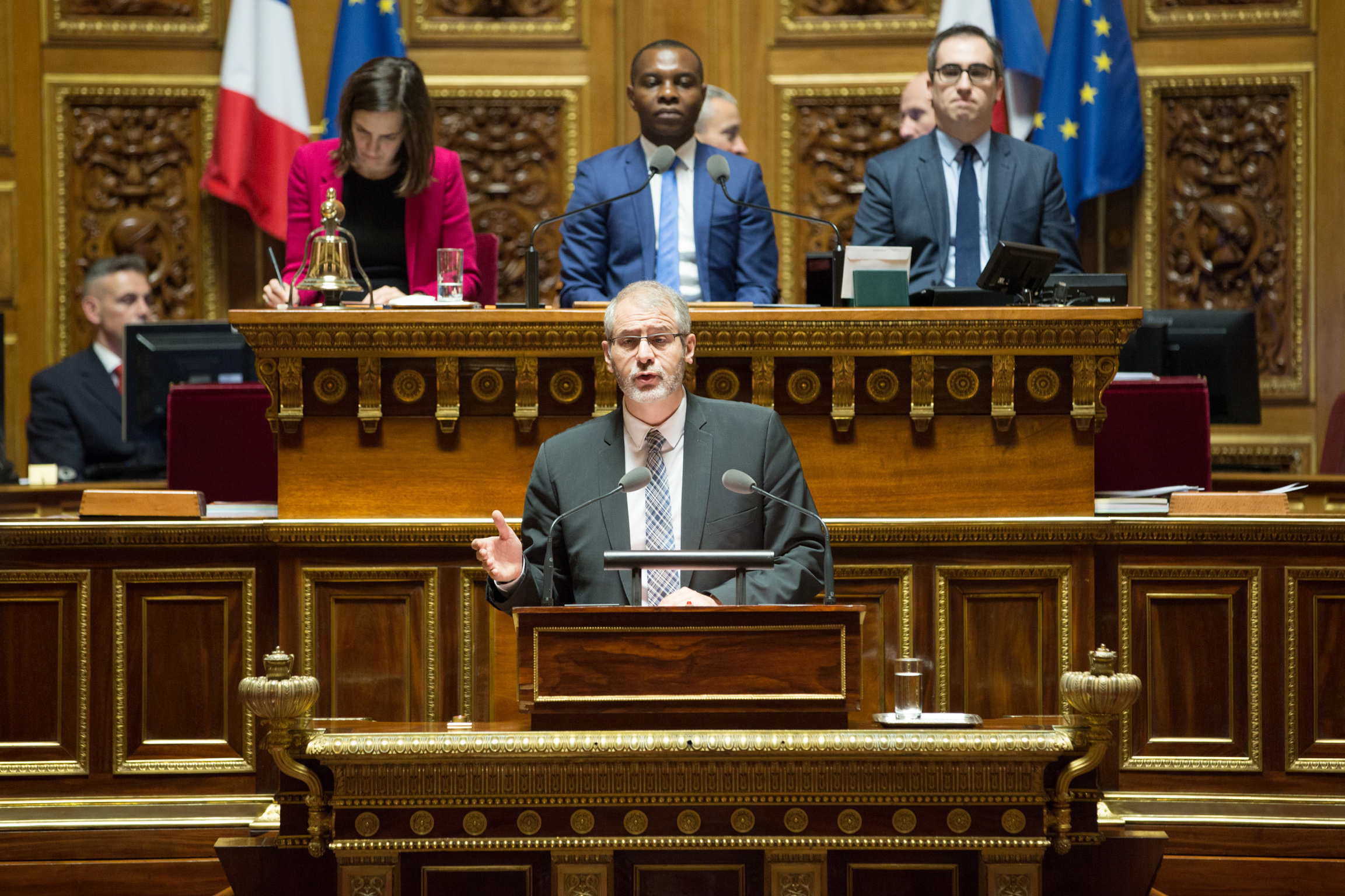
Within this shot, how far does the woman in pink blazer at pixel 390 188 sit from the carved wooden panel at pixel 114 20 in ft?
8.51

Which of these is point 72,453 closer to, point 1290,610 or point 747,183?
point 747,183

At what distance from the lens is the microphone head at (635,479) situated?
3.08 m

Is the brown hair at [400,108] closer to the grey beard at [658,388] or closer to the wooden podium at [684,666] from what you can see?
the grey beard at [658,388]

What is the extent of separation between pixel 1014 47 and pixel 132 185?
4132 millimetres

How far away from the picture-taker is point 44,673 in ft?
13.4

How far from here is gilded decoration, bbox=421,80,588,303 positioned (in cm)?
701

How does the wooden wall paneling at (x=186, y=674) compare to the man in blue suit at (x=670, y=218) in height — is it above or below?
below

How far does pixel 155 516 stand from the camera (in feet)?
13.6

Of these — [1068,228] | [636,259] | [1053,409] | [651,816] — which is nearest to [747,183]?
[636,259]

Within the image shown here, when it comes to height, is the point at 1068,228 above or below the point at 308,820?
above

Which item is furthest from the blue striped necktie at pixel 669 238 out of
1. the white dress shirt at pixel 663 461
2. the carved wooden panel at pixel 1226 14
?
the carved wooden panel at pixel 1226 14

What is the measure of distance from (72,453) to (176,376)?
1.27 metres

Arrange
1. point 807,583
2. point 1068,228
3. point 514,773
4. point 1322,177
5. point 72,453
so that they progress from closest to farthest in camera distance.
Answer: point 514,773
point 807,583
point 1068,228
point 72,453
point 1322,177

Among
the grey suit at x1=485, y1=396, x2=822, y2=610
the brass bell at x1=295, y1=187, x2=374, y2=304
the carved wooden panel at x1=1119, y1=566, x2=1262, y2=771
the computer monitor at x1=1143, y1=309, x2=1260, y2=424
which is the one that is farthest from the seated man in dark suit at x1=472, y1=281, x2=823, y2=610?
the computer monitor at x1=1143, y1=309, x2=1260, y2=424
